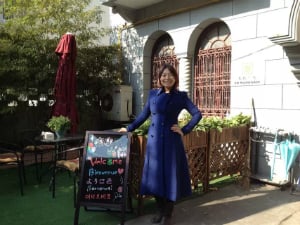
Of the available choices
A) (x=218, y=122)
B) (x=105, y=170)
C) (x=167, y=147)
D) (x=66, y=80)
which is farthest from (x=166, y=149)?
(x=66, y=80)

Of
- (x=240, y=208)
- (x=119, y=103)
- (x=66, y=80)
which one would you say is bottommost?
(x=240, y=208)

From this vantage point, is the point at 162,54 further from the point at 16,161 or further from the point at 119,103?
the point at 16,161

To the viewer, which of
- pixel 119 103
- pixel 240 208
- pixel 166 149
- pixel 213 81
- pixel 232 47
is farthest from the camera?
pixel 119 103

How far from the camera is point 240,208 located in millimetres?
4273

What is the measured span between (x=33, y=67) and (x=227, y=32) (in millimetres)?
3926

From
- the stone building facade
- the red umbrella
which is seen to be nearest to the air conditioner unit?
the stone building facade

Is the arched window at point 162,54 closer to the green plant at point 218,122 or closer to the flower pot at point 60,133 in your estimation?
the green plant at point 218,122

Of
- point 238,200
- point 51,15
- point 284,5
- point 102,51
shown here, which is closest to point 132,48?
point 102,51

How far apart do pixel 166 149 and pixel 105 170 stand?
74 cm

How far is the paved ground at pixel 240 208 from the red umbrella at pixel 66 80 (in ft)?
9.01

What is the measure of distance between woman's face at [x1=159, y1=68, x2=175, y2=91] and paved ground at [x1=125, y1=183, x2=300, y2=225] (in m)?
1.54

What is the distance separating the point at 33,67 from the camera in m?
6.96

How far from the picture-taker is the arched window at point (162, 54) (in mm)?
7655

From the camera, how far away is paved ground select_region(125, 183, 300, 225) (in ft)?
12.7
